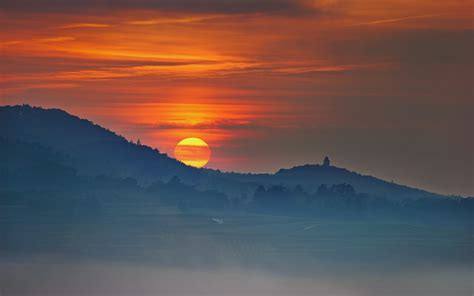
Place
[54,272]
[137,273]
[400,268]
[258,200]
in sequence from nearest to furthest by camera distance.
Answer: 1. [54,272]
2. [137,273]
3. [400,268]
4. [258,200]

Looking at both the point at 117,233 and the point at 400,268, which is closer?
the point at 400,268

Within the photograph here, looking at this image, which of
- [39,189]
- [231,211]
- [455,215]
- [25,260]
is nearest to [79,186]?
[39,189]

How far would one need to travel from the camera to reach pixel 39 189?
84938mm

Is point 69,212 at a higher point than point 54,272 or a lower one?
higher

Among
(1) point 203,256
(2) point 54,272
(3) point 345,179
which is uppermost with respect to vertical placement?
(3) point 345,179

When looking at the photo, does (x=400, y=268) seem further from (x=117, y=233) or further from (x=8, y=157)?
(x=8, y=157)

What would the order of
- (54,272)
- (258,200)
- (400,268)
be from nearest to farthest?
(54,272)
(400,268)
(258,200)

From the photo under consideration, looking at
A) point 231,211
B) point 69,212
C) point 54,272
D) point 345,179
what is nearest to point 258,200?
point 231,211

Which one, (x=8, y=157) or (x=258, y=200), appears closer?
(x=258, y=200)

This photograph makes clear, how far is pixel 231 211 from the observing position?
8338cm

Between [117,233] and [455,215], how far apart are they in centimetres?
2945

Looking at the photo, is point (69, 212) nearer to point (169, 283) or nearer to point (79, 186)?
point (79, 186)

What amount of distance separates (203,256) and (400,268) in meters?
16.2

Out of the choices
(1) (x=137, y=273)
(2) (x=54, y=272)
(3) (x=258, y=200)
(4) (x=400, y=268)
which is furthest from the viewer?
(3) (x=258, y=200)
